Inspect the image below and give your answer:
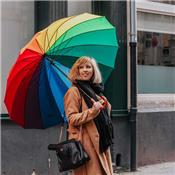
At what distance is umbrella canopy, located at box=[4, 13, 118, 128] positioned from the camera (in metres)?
4.73

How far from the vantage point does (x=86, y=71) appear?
4.38 meters

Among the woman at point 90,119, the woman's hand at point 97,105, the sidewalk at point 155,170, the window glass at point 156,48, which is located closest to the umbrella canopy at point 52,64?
the woman at point 90,119

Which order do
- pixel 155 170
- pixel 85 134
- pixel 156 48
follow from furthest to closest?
1. pixel 156 48
2. pixel 155 170
3. pixel 85 134

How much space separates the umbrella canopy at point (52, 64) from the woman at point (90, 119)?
1.30 feet

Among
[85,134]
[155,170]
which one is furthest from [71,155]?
[155,170]

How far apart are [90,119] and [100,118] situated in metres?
0.12

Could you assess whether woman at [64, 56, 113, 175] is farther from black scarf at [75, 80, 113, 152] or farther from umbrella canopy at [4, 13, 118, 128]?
umbrella canopy at [4, 13, 118, 128]

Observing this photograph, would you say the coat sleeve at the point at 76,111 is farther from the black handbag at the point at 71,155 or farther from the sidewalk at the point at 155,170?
the sidewalk at the point at 155,170

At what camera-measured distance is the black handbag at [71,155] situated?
422 cm

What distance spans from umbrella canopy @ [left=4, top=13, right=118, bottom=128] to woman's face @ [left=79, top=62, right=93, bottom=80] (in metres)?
0.41

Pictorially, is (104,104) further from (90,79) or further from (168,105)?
(168,105)

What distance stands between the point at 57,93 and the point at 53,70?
27 cm

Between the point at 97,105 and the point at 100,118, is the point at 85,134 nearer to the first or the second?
the point at 100,118

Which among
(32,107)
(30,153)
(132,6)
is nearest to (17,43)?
(30,153)
